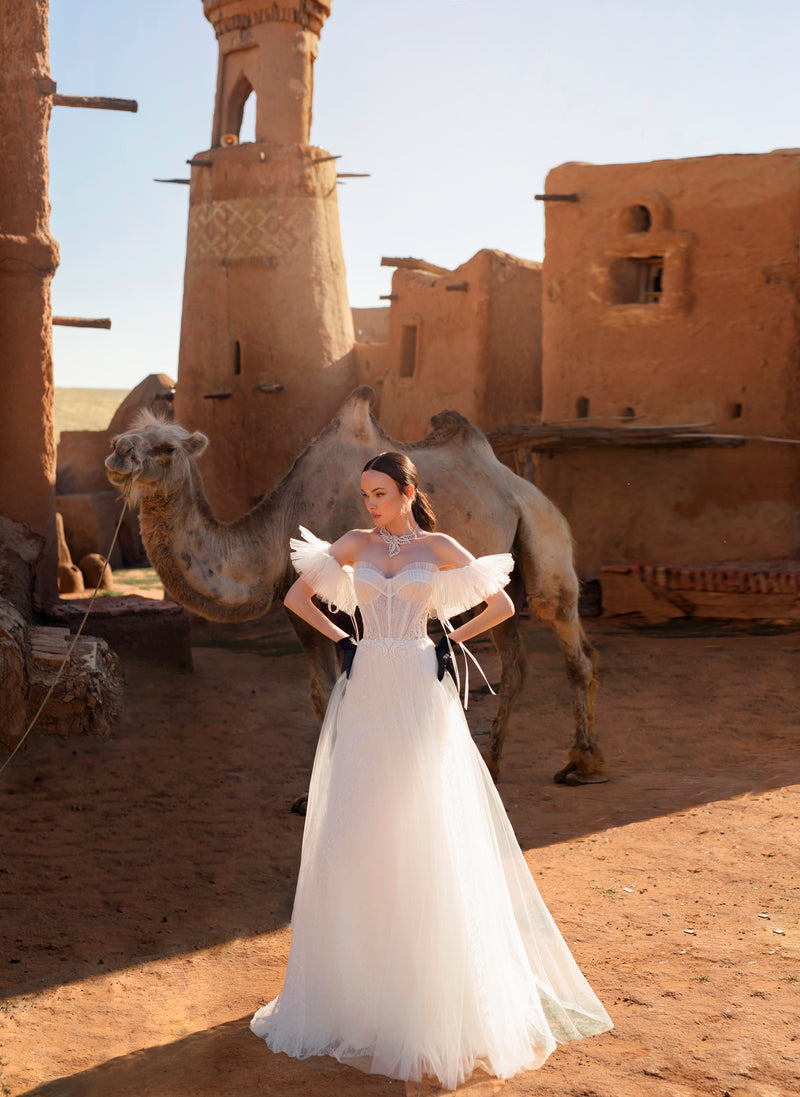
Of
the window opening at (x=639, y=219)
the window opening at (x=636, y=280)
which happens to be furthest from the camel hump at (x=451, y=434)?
the window opening at (x=639, y=219)

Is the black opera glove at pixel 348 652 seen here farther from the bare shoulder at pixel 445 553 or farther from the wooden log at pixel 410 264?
the wooden log at pixel 410 264

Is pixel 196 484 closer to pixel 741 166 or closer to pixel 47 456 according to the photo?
pixel 47 456

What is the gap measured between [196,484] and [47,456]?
3.66 metres

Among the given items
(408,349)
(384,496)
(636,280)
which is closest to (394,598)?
(384,496)

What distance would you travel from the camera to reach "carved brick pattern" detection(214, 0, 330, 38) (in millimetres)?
15781

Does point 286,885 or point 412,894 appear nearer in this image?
point 412,894

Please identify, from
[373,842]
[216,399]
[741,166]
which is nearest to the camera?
[373,842]

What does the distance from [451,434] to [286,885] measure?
333cm

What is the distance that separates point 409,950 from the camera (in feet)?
11.3

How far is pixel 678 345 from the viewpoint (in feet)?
43.8

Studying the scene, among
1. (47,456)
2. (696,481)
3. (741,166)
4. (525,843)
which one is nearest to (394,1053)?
(525,843)

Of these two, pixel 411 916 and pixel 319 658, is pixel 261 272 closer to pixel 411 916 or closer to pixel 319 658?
pixel 319 658

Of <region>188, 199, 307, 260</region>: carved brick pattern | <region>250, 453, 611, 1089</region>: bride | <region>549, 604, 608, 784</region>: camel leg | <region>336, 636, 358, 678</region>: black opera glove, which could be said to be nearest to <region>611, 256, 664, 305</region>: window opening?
<region>188, 199, 307, 260</region>: carved brick pattern

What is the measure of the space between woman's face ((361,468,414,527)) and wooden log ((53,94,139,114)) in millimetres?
7245
